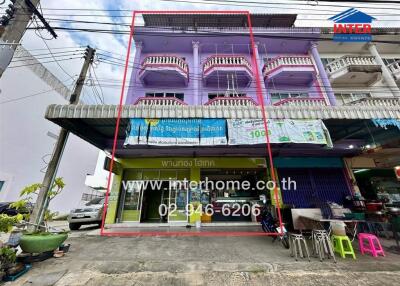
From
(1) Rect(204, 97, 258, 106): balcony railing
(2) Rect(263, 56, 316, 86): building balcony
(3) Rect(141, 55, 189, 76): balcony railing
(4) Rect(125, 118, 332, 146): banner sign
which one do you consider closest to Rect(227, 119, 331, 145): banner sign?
(4) Rect(125, 118, 332, 146): banner sign

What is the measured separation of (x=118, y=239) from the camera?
5.91 meters

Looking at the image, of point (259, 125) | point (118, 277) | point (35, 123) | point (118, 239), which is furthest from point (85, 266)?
point (35, 123)

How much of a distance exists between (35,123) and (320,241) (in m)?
16.4

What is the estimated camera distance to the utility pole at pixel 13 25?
148 inches

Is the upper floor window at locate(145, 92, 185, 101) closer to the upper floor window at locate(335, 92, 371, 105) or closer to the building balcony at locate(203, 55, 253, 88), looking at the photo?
the building balcony at locate(203, 55, 253, 88)

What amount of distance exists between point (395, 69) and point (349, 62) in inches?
141

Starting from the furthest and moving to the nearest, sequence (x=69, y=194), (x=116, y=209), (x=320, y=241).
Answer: (x=69, y=194) → (x=116, y=209) → (x=320, y=241)

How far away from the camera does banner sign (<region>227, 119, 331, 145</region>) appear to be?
18.5 feet

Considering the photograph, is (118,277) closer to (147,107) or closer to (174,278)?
(174,278)

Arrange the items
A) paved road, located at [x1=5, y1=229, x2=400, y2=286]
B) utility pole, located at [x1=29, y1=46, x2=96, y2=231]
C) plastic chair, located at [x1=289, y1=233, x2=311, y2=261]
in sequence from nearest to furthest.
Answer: paved road, located at [x1=5, y1=229, x2=400, y2=286] → plastic chair, located at [x1=289, y1=233, x2=311, y2=261] → utility pole, located at [x1=29, y1=46, x2=96, y2=231]

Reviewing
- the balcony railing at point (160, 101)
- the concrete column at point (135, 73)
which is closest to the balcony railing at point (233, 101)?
the balcony railing at point (160, 101)

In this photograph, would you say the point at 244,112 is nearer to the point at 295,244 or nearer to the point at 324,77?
the point at 295,244

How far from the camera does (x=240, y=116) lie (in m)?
5.88

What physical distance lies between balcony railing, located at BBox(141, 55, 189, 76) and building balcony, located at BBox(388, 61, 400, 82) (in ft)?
42.3
